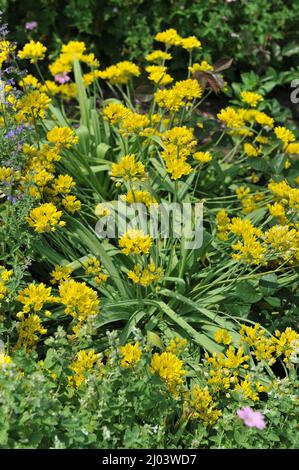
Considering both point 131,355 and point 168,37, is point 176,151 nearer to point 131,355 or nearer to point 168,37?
point 131,355

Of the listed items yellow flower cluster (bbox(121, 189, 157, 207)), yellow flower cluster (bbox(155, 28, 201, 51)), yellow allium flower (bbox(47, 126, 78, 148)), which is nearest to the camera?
yellow flower cluster (bbox(121, 189, 157, 207))

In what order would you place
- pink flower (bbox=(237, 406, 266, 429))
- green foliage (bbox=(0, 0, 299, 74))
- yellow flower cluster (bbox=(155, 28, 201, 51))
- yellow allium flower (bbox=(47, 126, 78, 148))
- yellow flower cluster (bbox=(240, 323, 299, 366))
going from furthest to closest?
1. green foliage (bbox=(0, 0, 299, 74))
2. yellow flower cluster (bbox=(155, 28, 201, 51))
3. yellow allium flower (bbox=(47, 126, 78, 148))
4. yellow flower cluster (bbox=(240, 323, 299, 366))
5. pink flower (bbox=(237, 406, 266, 429))

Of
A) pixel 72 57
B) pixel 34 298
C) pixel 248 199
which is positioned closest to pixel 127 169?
pixel 34 298

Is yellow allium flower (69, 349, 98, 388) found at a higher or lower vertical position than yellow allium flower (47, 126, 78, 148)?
lower

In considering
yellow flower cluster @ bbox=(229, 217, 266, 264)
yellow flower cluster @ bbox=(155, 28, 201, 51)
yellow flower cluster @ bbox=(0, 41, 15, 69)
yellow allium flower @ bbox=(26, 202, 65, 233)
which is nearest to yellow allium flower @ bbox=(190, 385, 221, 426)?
yellow flower cluster @ bbox=(229, 217, 266, 264)

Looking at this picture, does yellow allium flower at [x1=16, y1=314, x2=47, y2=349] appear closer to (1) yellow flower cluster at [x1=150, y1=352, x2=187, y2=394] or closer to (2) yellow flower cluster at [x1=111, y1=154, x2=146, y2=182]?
(1) yellow flower cluster at [x1=150, y1=352, x2=187, y2=394]

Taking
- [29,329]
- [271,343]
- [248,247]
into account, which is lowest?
[271,343]

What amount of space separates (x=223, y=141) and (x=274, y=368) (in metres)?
1.50
